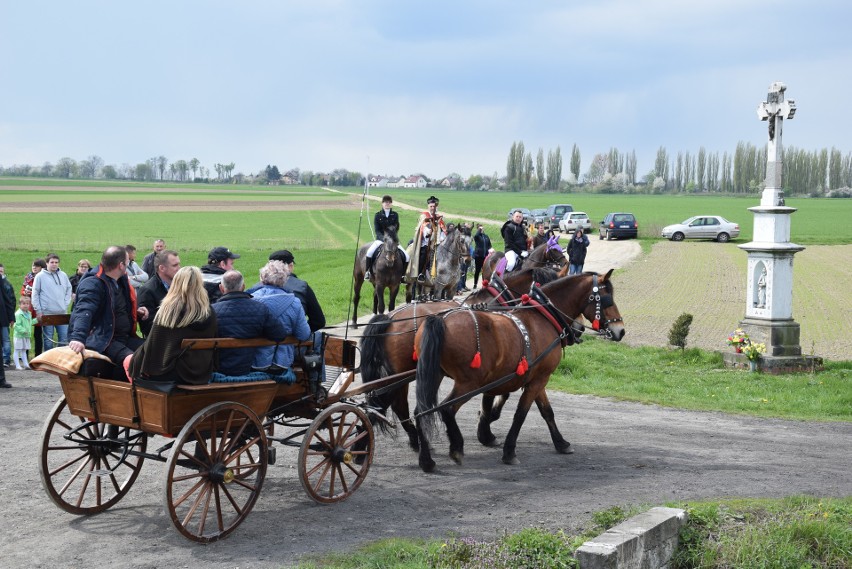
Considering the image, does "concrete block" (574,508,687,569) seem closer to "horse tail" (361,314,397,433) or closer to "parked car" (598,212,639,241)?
"horse tail" (361,314,397,433)

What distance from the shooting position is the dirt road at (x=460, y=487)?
6.58 m

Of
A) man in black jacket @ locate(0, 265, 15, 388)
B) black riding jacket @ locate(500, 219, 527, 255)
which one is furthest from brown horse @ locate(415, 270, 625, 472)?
black riding jacket @ locate(500, 219, 527, 255)

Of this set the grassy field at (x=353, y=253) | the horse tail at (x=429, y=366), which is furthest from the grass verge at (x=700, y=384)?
the horse tail at (x=429, y=366)

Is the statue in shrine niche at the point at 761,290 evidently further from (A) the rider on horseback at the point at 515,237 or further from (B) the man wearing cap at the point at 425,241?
(B) the man wearing cap at the point at 425,241

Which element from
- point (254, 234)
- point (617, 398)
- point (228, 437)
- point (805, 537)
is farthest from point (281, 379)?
point (254, 234)

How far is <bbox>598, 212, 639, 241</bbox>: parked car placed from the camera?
5547 cm

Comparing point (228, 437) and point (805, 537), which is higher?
point (228, 437)

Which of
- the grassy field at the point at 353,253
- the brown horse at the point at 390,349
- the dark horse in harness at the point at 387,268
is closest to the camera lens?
the brown horse at the point at 390,349

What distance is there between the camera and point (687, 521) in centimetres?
710

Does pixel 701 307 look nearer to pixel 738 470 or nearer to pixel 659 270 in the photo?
pixel 659 270

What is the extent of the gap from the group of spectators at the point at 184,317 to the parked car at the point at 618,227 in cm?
4851

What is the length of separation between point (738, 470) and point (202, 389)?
5530mm

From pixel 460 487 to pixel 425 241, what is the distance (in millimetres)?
10792

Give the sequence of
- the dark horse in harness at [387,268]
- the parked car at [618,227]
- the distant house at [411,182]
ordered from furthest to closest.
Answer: the parked car at [618,227] < the dark horse in harness at [387,268] < the distant house at [411,182]
